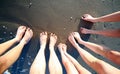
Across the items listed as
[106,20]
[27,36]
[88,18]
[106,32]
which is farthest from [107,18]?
[27,36]

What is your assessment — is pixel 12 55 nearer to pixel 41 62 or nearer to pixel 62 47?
pixel 41 62

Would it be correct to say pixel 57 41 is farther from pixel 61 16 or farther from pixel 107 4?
pixel 107 4

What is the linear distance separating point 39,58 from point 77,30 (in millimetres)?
660

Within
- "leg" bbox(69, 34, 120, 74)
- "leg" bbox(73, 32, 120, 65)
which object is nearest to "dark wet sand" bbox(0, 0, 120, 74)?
"leg" bbox(73, 32, 120, 65)

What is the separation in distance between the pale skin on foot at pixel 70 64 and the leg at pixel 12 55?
39 cm

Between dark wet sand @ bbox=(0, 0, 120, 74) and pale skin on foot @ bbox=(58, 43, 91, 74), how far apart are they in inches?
5.6

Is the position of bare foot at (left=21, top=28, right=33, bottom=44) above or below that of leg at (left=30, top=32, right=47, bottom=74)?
above

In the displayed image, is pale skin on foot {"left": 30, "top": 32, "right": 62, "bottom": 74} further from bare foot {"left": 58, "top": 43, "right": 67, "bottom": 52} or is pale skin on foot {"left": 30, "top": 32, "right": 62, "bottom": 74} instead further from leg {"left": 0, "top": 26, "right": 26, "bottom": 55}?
leg {"left": 0, "top": 26, "right": 26, "bottom": 55}

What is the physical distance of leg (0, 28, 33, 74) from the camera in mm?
1862

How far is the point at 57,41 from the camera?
248cm

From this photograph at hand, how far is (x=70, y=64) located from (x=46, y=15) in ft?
2.21

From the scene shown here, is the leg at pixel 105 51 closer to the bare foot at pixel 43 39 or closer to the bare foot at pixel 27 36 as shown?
the bare foot at pixel 43 39

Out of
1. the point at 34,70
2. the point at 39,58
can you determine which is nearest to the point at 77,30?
the point at 39,58

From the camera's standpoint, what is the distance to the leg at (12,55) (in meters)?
1.86
